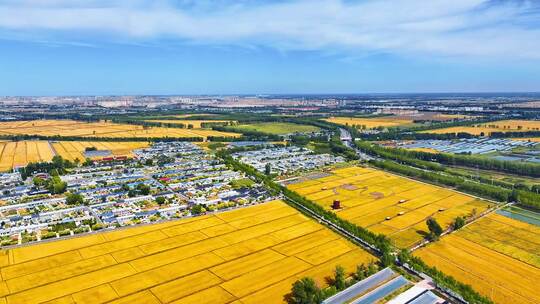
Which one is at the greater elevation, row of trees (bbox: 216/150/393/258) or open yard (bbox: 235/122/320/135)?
row of trees (bbox: 216/150/393/258)

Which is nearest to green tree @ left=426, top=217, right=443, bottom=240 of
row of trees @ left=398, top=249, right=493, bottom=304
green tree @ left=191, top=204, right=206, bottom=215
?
row of trees @ left=398, top=249, right=493, bottom=304

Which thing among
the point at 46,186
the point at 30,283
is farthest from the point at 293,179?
the point at 30,283

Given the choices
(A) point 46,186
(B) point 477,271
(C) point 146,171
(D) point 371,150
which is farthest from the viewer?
(D) point 371,150

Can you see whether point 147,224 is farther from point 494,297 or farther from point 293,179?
point 494,297

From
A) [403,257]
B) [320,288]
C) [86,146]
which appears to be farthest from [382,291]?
[86,146]

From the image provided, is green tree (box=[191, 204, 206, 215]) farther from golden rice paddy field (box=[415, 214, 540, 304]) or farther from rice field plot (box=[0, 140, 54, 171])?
rice field plot (box=[0, 140, 54, 171])

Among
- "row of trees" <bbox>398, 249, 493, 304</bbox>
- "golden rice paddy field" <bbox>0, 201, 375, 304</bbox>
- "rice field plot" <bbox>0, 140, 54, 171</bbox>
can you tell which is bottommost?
"row of trees" <bbox>398, 249, 493, 304</bbox>

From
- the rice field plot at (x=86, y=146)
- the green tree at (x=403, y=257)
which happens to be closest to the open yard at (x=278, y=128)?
the rice field plot at (x=86, y=146)
